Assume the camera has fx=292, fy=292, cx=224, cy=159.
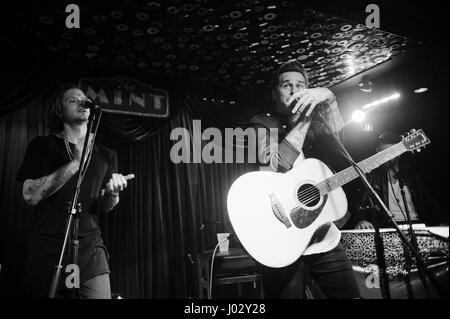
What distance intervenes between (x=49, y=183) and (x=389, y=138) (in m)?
3.46

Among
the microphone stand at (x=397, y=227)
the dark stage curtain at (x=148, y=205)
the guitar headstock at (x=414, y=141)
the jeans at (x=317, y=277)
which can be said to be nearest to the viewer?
the microphone stand at (x=397, y=227)

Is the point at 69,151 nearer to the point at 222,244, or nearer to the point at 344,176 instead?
the point at 344,176

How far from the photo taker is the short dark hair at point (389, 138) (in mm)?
3300

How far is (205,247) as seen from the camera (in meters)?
4.04

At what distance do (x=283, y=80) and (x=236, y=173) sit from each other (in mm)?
2963

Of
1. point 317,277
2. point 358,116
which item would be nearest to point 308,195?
point 317,277

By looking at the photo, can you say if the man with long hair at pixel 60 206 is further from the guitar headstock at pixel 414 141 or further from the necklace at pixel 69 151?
the guitar headstock at pixel 414 141

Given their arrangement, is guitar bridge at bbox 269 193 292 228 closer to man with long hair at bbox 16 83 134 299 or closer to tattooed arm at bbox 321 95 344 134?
tattooed arm at bbox 321 95 344 134

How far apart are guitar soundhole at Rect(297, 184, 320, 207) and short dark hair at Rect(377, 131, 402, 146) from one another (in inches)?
76.9

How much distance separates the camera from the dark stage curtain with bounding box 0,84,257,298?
3.08 meters

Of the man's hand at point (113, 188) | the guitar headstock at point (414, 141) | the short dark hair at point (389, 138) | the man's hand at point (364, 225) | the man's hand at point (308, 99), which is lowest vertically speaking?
the man's hand at point (364, 225)

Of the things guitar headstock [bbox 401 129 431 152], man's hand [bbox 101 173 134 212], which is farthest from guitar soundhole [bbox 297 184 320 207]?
man's hand [bbox 101 173 134 212]

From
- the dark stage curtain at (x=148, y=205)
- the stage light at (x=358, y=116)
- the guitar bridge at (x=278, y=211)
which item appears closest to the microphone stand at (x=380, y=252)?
the guitar bridge at (x=278, y=211)

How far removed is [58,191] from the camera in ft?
5.62
